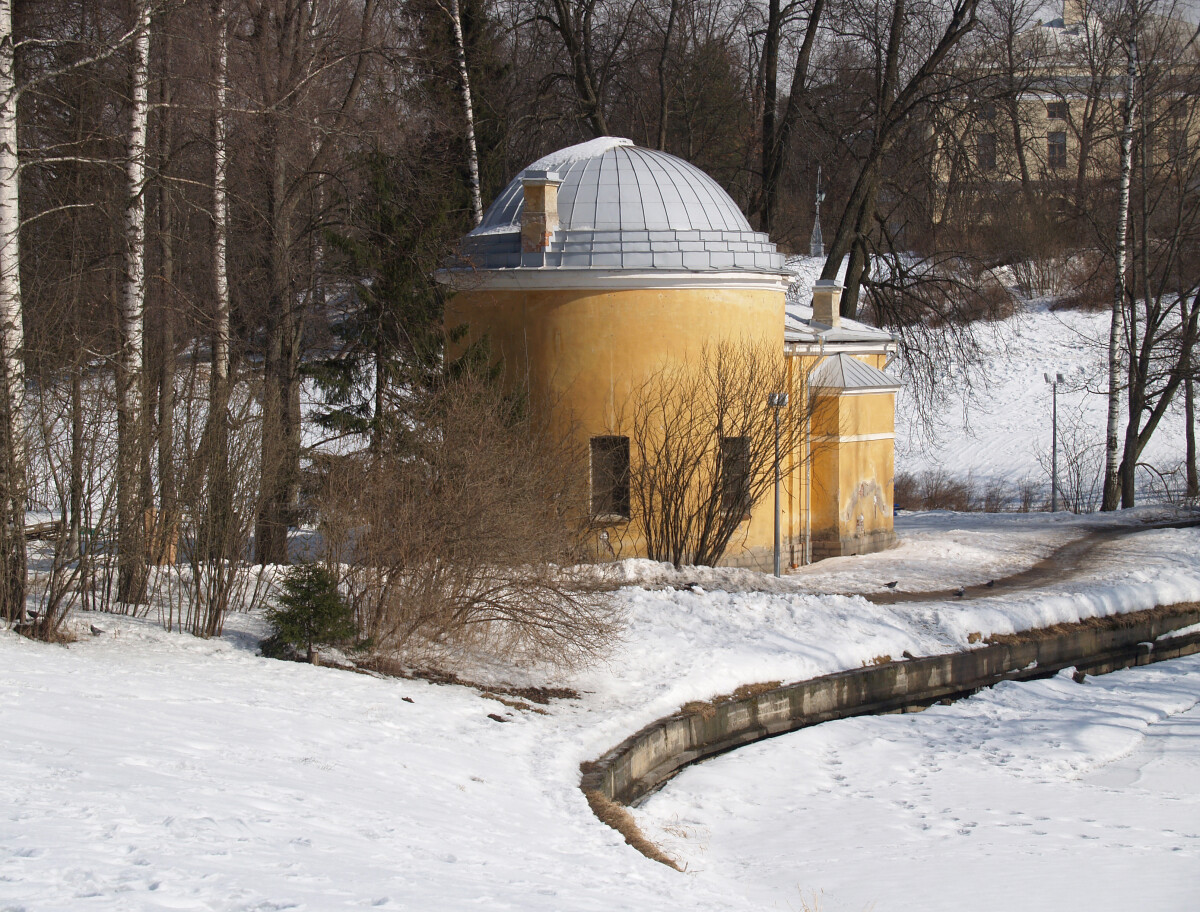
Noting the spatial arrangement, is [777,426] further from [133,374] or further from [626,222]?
[133,374]

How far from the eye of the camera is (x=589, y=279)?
18.6 meters

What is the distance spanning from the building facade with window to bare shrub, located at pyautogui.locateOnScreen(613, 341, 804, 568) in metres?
0.08

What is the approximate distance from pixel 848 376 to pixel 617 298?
17.1ft

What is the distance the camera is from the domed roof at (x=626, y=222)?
18.8 m

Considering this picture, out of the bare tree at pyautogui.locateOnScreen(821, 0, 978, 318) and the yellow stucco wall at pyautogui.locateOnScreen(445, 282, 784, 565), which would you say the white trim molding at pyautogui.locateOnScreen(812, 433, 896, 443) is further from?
the bare tree at pyautogui.locateOnScreen(821, 0, 978, 318)

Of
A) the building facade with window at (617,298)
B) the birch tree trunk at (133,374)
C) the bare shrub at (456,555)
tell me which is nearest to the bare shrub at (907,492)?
the building facade with window at (617,298)

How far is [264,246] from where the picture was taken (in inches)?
760

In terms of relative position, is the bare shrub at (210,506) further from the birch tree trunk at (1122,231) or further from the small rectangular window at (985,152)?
the small rectangular window at (985,152)

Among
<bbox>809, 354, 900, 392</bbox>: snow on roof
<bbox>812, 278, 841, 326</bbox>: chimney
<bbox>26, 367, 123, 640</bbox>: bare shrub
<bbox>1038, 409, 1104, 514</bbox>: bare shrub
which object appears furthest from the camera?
<bbox>1038, 409, 1104, 514</bbox>: bare shrub

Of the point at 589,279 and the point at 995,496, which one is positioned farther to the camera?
the point at 995,496

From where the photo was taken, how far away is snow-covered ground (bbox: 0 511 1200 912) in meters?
6.00

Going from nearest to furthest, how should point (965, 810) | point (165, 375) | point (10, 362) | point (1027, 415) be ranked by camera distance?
point (10, 362), point (965, 810), point (165, 375), point (1027, 415)

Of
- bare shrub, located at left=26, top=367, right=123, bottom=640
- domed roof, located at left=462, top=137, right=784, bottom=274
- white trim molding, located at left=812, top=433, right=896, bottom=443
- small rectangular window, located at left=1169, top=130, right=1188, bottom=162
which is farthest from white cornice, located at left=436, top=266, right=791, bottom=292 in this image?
small rectangular window, located at left=1169, top=130, right=1188, bottom=162

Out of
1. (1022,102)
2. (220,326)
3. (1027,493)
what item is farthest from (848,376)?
(1027,493)
